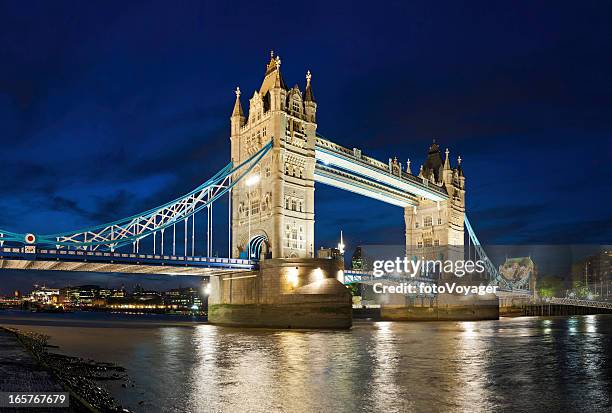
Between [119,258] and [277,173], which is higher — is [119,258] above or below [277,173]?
below

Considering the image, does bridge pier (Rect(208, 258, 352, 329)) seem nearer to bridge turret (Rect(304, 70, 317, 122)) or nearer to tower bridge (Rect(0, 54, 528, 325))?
tower bridge (Rect(0, 54, 528, 325))

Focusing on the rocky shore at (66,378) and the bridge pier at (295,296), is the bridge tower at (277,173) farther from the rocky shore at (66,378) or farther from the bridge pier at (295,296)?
the rocky shore at (66,378)

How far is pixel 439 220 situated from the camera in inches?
3743

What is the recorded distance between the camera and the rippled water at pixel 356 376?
16.5 meters

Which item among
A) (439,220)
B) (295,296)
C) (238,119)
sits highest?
(238,119)

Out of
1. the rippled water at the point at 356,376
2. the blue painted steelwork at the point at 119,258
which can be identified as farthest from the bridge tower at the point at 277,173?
the rippled water at the point at 356,376

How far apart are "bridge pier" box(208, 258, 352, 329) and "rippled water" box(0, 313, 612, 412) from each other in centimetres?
1599

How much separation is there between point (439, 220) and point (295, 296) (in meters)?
47.3

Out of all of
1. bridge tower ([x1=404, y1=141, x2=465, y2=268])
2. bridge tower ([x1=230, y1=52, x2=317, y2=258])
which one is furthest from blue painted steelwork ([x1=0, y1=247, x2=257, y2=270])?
bridge tower ([x1=404, y1=141, x2=465, y2=268])

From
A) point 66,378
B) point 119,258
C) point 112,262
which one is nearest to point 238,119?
point 119,258

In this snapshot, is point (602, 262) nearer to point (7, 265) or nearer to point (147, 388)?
point (7, 265)

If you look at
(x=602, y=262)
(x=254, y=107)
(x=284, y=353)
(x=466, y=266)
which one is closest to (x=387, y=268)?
(x=466, y=266)

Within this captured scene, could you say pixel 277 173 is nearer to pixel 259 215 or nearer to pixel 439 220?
pixel 259 215

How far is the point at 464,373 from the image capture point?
22922 mm
